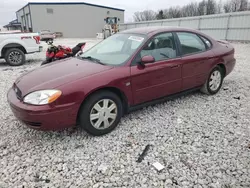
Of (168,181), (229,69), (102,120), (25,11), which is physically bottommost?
(168,181)

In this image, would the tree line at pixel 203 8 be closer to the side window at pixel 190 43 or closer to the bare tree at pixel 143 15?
the bare tree at pixel 143 15

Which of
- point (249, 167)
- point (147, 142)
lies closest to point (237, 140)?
point (249, 167)

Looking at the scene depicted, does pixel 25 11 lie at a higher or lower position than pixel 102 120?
higher

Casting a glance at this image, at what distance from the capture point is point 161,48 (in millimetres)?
3570

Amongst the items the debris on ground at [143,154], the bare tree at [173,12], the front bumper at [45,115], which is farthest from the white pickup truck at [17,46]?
the bare tree at [173,12]

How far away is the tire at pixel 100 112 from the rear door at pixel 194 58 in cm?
148

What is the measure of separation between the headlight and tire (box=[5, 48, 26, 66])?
21.2ft

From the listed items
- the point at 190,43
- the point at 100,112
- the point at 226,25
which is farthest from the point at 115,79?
the point at 226,25

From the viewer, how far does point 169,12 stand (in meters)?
49.1

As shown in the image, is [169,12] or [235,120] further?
[169,12]

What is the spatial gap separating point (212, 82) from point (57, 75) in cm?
318

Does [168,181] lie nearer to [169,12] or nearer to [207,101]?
[207,101]

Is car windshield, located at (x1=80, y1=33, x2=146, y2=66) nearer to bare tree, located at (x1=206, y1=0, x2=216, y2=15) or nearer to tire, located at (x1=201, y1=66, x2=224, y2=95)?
tire, located at (x1=201, y1=66, x2=224, y2=95)

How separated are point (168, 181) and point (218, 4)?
5131 cm
